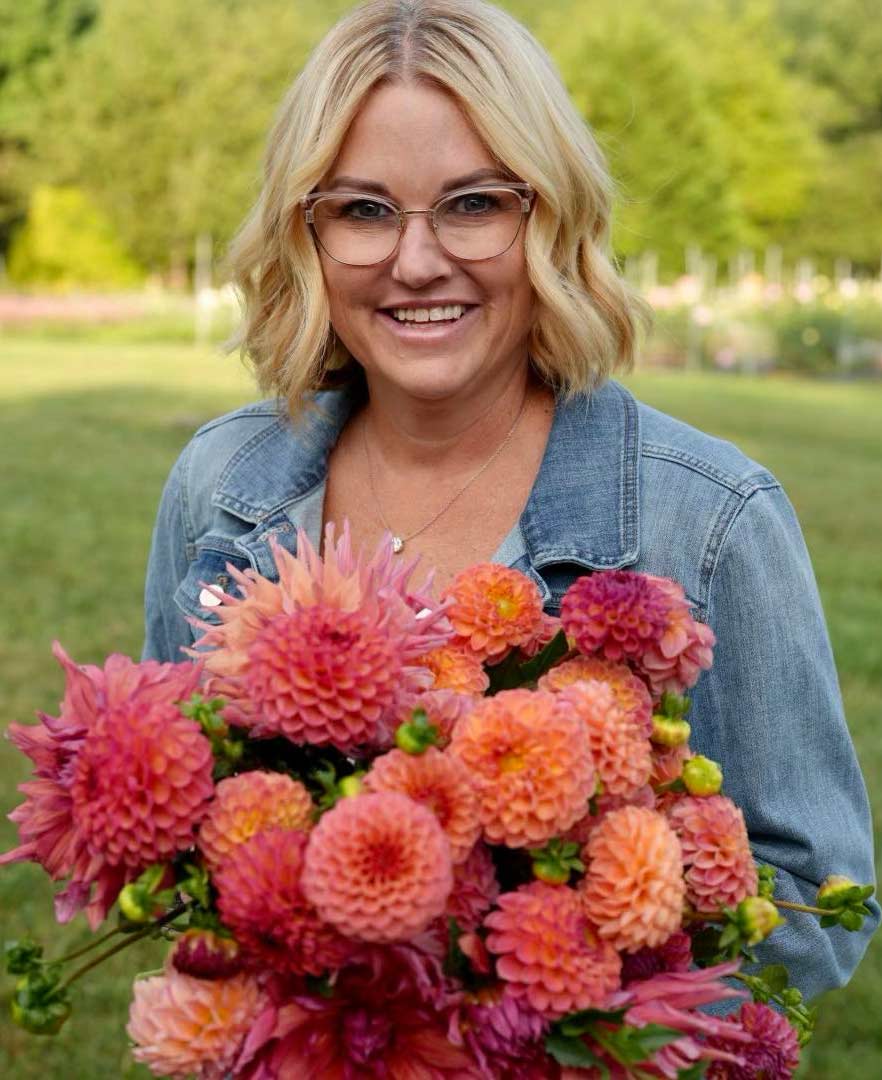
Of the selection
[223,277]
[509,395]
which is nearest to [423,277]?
[509,395]

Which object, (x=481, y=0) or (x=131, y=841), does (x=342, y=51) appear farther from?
(x=131, y=841)

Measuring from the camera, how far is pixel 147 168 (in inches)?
1590

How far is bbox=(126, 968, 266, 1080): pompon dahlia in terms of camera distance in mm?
1269

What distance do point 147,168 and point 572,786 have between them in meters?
41.5

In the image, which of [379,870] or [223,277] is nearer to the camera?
[379,870]

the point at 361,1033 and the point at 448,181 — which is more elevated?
the point at 448,181

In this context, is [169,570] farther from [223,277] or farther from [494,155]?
[494,155]

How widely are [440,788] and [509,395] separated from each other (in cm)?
129

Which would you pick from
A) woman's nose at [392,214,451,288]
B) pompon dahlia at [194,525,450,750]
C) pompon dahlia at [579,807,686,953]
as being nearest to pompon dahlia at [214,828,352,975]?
pompon dahlia at [194,525,450,750]

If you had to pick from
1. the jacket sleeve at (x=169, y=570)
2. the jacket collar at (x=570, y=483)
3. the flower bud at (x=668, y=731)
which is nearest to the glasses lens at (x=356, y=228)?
the jacket collar at (x=570, y=483)

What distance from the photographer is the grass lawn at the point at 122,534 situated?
13.9 ft

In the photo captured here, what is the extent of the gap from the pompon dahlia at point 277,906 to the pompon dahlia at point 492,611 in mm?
342

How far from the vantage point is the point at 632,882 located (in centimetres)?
126

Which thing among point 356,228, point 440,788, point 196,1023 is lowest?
point 196,1023
